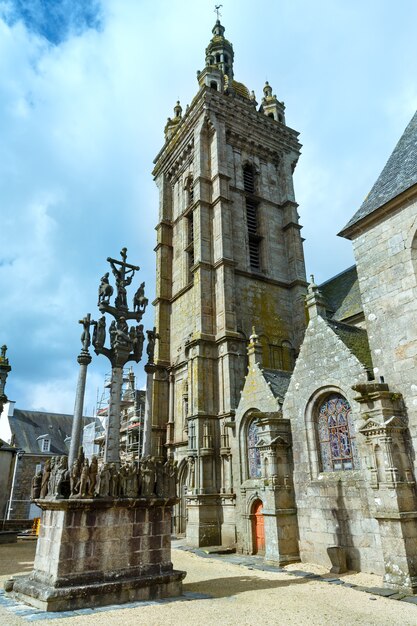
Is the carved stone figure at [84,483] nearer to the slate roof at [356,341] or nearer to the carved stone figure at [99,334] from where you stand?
the carved stone figure at [99,334]

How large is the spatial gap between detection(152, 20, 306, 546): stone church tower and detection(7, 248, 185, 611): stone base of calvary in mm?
9544

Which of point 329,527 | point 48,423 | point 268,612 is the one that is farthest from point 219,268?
point 48,423

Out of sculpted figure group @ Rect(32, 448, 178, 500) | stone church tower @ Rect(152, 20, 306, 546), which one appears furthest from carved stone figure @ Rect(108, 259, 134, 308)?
stone church tower @ Rect(152, 20, 306, 546)

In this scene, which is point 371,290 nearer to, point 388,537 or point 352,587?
point 388,537

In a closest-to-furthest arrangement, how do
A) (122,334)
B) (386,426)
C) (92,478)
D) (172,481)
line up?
(92,478), (386,426), (172,481), (122,334)

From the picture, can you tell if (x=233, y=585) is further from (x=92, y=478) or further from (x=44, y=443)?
(x=44, y=443)

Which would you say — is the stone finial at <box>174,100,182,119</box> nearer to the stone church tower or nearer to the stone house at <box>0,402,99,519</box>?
the stone church tower

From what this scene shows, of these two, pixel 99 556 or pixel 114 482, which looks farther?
pixel 114 482

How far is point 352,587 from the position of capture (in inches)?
394

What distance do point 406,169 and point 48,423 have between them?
38886 mm

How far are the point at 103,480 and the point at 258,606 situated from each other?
387cm

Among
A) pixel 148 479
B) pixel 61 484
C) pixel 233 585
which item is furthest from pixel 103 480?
pixel 233 585

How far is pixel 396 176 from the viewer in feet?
42.1

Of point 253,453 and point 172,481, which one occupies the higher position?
point 253,453
